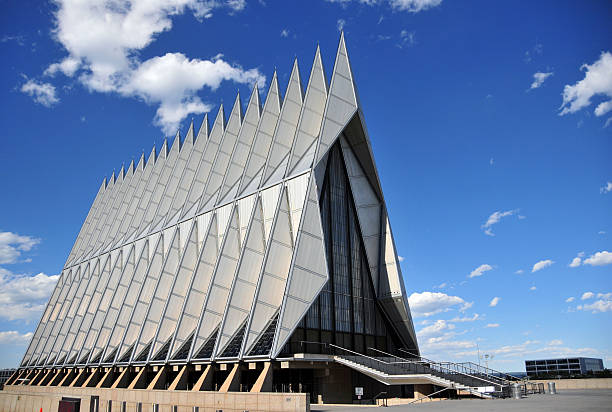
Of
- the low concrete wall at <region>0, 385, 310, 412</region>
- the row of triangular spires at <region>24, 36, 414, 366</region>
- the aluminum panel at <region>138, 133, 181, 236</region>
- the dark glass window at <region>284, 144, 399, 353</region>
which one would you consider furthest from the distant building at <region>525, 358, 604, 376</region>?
the low concrete wall at <region>0, 385, 310, 412</region>

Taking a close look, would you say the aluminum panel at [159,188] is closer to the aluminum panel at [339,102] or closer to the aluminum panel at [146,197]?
the aluminum panel at [146,197]

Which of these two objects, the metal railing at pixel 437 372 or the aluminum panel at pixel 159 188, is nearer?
Answer: the metal railing at pixel 437 372

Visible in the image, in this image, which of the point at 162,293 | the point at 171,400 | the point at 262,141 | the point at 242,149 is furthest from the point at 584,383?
the point at 162,293

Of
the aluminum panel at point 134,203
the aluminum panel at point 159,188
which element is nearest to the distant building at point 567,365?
the aluminum panel at point 159,188

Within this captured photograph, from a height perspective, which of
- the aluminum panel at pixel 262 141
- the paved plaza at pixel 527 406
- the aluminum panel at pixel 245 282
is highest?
the aluminum panel at pixel 262 141

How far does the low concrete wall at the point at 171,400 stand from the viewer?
19558 mm

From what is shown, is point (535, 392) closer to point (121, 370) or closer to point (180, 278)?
point (180, 278)

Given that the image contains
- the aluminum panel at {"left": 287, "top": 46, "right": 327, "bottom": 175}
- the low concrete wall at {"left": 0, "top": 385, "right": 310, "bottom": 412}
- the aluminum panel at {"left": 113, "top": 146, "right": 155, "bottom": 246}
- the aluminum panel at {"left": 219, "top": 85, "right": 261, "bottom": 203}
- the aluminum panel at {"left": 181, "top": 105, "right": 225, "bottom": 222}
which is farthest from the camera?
the aluminum panel at {"left": 113, "top": 146, "right": 155, "bottom": 246}

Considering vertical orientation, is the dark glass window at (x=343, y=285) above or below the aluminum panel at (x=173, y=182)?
below

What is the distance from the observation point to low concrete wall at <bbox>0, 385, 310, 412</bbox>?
19558mm

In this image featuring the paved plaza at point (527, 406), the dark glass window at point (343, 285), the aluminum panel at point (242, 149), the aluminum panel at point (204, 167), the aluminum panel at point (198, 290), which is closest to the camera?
the paved plaza at point (527, 406)

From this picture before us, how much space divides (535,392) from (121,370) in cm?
2919

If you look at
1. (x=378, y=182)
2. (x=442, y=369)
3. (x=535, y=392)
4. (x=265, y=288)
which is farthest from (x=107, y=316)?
(x=535, y=392)

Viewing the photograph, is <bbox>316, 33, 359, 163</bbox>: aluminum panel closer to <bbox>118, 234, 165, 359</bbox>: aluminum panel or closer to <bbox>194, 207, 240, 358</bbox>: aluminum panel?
<bbox>194, 207, 240, 358</bbox>: aluminum panel
